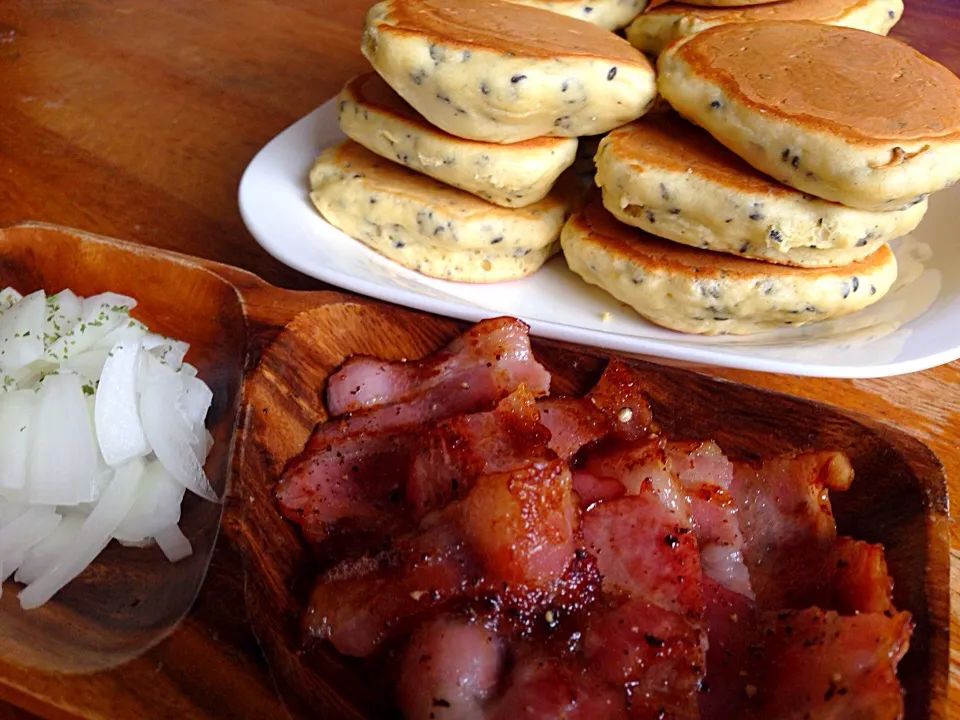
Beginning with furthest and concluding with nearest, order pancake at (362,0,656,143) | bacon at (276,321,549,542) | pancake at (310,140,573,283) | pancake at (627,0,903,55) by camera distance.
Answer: pancake at (627,0,903,55) → pancake at (310,140,573,283) → pancake at (362,0,656,143) → bacon at (276,321,549,542)

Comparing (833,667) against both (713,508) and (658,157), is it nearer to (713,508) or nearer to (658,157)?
(713,508)

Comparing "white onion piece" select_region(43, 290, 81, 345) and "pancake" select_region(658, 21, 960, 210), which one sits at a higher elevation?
"pancake" select_region(658, 21, 960, 210)

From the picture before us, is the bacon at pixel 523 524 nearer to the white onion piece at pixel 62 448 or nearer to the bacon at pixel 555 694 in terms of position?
the bacon at pixel 555 694

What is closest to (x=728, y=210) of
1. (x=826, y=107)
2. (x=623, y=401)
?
(x=826, y=107)

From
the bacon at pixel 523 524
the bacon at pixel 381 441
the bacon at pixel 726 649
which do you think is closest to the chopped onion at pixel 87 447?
the bacon at pixel 381 441

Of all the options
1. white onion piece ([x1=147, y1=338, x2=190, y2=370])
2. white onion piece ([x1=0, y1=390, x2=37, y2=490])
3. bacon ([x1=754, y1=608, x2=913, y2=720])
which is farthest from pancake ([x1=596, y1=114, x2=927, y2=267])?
white onion piece ([x1=0, y1=390, x2=37, y2=490])

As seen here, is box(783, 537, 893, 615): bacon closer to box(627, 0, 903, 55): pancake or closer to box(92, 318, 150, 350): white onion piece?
box(92, 318, 150, 350): white onion piece

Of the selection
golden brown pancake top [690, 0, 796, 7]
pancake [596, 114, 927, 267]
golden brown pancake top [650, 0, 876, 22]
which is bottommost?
pancake [596, 114, 927, 267]
